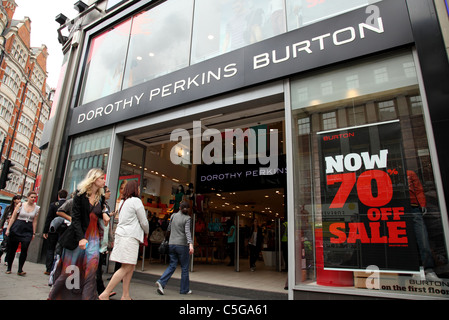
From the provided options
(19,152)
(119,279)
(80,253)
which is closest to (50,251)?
(119,279)

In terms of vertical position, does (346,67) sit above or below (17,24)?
below

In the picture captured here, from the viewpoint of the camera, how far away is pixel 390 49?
13.1 feet

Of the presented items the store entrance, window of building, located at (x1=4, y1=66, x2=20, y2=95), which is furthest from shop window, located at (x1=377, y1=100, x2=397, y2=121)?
window of building, located at (x1=4, y1=66, x2=20, y2=95)

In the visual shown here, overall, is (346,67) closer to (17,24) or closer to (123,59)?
(123,59)

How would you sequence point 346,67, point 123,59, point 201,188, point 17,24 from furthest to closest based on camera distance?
point 17,24
point 201,188
point 123,59
point 346,67

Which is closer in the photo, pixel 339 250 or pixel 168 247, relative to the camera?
pixel 339 250

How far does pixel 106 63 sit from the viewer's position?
8.97m

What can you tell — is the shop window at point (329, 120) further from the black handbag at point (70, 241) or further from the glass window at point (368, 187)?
the black handbag at point (70, 241)

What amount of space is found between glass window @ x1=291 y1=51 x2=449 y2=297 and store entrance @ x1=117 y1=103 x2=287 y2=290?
→ 5.40ft

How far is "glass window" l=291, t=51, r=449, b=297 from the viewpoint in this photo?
11.1ft
